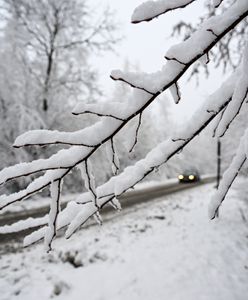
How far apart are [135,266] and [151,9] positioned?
180 inches

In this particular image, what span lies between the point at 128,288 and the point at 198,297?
3.22 feet

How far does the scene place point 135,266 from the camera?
4629 mm

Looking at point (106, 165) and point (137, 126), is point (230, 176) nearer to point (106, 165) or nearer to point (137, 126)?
point (137, 126)

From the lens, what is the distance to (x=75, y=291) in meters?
3.76

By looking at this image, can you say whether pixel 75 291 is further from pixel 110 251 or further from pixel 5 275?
pixel 110 251

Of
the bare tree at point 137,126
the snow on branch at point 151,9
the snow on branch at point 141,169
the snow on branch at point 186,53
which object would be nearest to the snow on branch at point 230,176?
the bare tree at point 137,126

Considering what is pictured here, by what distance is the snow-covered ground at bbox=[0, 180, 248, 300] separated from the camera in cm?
372

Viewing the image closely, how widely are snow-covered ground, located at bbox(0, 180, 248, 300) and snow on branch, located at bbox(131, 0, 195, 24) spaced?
3674mm

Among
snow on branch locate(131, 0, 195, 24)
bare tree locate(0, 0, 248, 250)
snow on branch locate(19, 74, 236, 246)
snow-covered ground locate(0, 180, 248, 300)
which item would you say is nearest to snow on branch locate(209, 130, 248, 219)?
bare tree locate(0, 0, 248, 250)

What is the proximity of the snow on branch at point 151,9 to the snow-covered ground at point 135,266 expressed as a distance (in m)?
3.67

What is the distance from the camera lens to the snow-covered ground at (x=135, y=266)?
12.2ft

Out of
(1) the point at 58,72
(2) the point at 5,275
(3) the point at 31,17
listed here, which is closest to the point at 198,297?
(2) the point at 5,275

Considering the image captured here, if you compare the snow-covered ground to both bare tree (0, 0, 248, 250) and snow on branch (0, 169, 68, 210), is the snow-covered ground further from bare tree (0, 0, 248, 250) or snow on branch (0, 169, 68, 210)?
snow on branch (0, 169, 68, 210)

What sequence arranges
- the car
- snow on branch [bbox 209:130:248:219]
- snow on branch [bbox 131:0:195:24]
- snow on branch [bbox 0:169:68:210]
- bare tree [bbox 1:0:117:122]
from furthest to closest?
the car
bare tree [bbox 1:0:117:122]
snow on branch [bbox 209:130:248:219]
snow on branch [bbox 0:169:68:210]
snow on branch [bbox 131:0:195:24]
